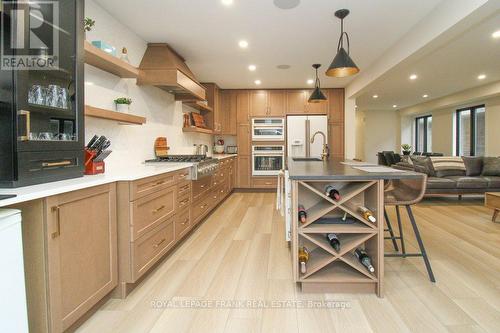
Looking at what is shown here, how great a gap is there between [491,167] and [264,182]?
4.53 meters

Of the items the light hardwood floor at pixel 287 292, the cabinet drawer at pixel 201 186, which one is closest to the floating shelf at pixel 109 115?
the cabinet drawer at pixel 201 186

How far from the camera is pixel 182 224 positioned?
3098mm

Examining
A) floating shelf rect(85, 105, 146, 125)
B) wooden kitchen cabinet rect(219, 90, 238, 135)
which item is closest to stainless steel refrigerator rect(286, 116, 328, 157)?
wooden kitchen cabinet rect(219, 90, 238, 135)

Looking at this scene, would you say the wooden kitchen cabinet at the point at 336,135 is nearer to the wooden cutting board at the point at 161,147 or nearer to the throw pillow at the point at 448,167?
the throw pillow at the point at 448,167

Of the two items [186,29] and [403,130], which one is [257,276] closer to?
[186,29]

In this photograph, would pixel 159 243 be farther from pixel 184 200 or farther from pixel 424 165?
pixel 424 165

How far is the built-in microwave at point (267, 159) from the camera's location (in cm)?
669

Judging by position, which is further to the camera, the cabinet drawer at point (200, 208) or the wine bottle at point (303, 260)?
the cabinet drawer at point (200, 208)

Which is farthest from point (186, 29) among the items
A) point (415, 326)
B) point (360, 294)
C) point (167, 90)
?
point (415, 326)

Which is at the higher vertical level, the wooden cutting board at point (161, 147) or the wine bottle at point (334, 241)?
the wooden cutting board at point (161, 147)

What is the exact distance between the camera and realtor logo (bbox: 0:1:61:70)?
56.0 inches

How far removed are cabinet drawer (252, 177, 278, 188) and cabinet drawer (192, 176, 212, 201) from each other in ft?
8.32

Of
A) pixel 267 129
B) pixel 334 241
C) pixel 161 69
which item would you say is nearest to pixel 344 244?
pixel 334 241

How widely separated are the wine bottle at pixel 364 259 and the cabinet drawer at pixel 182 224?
175cm
